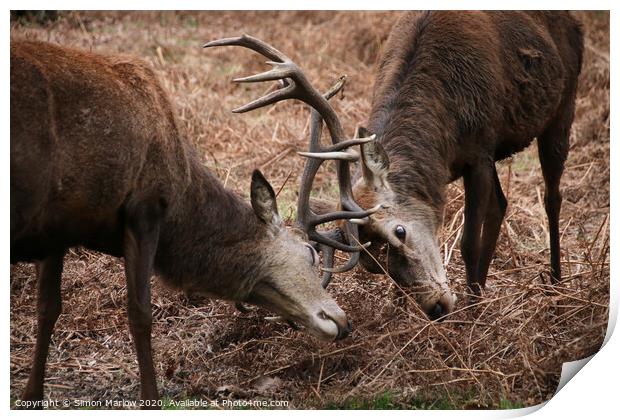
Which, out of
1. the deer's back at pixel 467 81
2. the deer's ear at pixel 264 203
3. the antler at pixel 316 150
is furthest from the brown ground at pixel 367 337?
the deer's back at pixel 467 81

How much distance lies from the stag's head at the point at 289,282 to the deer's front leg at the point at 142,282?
703 mm

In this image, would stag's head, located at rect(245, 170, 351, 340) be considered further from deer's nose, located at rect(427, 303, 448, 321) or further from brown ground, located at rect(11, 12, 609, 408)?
deer's nose, located at rect(427, 303, 448, 321)

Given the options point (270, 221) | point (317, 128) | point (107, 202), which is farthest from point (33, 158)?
point (317, 128)

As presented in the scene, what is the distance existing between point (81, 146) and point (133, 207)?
485 mm

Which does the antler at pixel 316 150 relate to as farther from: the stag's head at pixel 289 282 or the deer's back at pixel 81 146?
the deer's back at pixel 81 146

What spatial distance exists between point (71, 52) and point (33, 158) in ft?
2.54

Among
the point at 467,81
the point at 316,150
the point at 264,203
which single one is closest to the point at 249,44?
the point at 316,150

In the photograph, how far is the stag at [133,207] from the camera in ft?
16.3

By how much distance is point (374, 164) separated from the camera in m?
6.63

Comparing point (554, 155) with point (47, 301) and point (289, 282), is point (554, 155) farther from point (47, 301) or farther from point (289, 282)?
point (47, 301)

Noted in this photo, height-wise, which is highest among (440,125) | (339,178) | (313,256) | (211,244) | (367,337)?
(440,125)

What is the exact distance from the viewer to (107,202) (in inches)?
Answer: 207

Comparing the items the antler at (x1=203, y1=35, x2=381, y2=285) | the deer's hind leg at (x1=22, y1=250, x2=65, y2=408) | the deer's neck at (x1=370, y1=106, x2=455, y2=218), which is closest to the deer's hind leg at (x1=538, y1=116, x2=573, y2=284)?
the deer's neck at (x1=370, y1=106, x2=455, y2=218)
